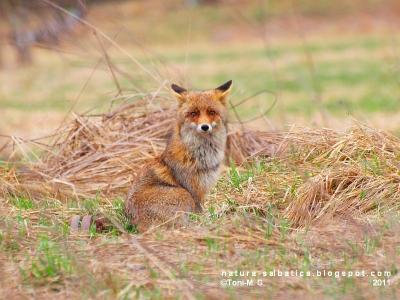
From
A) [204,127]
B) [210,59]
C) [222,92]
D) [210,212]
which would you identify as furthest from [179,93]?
[210,59]

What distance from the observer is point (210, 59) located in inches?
1300

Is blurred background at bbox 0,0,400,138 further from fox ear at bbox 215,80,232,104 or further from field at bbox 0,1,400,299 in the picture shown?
fox ear at bbox 215,80,232,104

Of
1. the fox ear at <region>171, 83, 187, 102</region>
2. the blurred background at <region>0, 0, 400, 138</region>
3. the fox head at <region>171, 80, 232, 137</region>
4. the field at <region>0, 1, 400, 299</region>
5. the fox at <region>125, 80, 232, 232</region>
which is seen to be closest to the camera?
the field at <region>0, 1, 400, 299</region>

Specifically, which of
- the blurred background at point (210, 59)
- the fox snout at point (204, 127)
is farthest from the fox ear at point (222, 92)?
the blurred background at point (210, 59)

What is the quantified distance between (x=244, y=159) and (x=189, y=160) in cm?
217

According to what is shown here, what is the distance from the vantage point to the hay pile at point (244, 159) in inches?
309

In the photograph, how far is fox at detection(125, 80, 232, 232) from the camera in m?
7.79

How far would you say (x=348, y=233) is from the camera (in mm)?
6805

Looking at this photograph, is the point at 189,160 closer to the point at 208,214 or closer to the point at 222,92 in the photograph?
the point at 208,214

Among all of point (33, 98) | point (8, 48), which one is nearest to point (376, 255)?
point (33, 98)

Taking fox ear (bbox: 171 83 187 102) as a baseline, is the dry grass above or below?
below

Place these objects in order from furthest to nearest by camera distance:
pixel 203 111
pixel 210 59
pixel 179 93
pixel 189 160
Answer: pixel 210 59
pixel 179 93
pixel 189 160
pixel 203 111

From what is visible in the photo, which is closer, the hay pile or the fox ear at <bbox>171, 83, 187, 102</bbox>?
the hay pile

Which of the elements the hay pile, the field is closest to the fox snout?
the field
